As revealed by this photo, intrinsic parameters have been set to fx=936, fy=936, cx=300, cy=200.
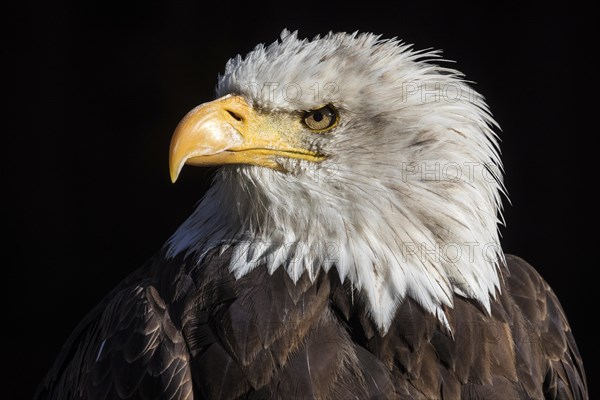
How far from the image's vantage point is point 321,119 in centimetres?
361

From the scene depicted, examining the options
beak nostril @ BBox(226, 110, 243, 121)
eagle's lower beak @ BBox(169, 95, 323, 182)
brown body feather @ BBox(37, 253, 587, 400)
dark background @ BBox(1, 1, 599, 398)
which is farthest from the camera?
dark background @ BBox(1, 1, 599, 398)

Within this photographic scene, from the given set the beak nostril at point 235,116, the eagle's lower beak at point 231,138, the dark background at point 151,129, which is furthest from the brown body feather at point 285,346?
the dark background at point 151,129

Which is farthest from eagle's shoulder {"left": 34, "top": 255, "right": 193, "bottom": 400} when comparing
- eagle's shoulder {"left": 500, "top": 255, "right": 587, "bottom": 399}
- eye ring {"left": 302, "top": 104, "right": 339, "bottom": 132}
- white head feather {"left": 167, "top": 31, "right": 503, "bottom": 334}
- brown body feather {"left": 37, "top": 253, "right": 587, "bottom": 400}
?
eagle's shoulder {"left": 500, "top": 255, "right": 587, "bottom": 399}

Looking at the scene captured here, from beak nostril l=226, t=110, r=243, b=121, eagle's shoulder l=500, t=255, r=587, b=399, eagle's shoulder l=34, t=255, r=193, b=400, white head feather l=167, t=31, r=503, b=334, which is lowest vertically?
eagle's shoulder l=500, t=255, r=587, b=399

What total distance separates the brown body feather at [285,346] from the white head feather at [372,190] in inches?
2.6

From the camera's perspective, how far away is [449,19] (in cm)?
699

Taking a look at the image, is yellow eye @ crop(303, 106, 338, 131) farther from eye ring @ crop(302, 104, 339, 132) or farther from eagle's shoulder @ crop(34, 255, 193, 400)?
eagle's shoulder @ crop(34, 255, 193, 400)

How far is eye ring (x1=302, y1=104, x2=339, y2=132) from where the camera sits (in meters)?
3.60

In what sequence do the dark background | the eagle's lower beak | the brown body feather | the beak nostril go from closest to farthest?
the brown body feather → the eagle's lower beak → the beak nostril → the dark background

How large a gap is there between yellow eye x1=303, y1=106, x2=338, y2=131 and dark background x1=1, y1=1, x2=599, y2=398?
344 cm

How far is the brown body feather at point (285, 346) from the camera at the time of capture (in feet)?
10.9

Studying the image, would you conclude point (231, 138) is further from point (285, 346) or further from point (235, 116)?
point (285, 346)

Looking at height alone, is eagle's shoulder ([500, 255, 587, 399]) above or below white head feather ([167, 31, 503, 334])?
below

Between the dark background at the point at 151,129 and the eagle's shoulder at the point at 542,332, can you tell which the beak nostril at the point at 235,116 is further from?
the dark background at the point at 151,129
